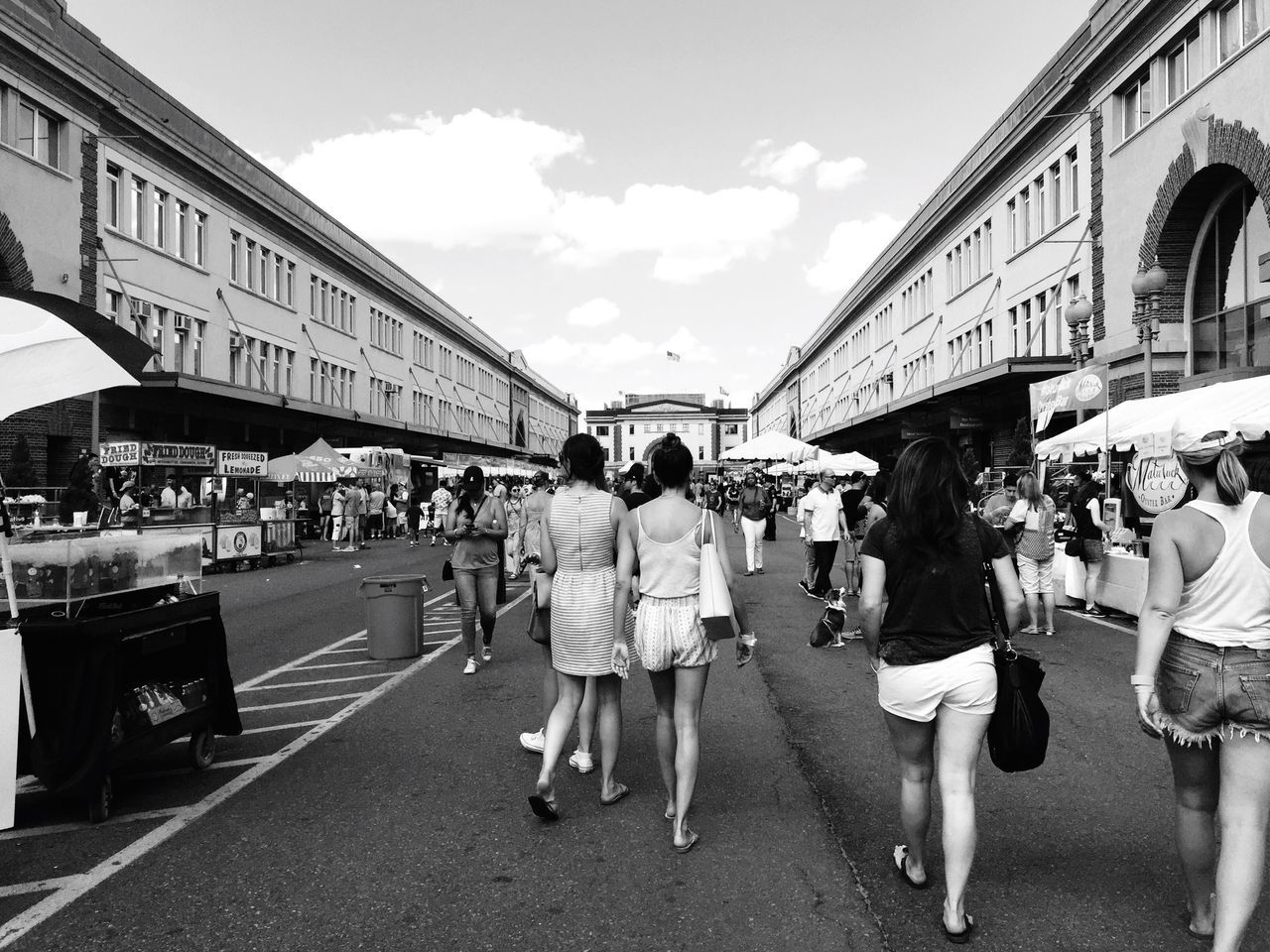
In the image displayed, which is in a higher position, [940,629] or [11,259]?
[11,259]

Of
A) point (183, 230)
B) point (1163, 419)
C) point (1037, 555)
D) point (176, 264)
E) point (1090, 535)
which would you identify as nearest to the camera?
point (1037, 555)

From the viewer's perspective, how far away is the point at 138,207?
27562mm

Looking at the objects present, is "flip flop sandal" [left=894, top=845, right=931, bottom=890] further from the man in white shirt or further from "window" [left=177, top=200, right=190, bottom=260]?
"window" [left=177, top=200, right=190, bottom=260]

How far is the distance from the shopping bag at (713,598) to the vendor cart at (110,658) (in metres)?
2.87

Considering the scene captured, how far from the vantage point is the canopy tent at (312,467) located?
23266 millimetres

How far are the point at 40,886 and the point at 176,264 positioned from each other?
94.1ft

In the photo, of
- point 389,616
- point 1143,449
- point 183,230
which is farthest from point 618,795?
point 183,230

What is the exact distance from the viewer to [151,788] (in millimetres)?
5336

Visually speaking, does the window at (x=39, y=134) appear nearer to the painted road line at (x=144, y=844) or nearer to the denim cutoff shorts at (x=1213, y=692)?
the painted road line at (x=144, y=844)

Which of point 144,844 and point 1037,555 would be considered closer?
point 144,844

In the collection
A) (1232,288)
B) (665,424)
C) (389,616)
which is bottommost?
(389,616)

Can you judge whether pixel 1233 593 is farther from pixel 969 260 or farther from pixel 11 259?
pixel 969 260

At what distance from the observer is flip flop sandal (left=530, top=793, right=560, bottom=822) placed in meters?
4.61

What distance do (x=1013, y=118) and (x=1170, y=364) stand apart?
1182 centimetres
